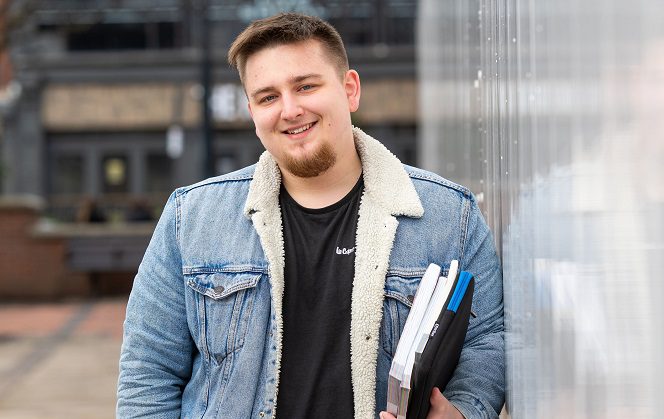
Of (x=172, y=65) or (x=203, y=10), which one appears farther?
(x=172, y=65)

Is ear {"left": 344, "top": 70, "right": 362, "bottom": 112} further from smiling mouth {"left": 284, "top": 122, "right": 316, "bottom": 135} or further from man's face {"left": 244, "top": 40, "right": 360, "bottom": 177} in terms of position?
smiling mouth {"left": 284, "top": 122, "right": 316, "bottom": 135}

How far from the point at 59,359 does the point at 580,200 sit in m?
10.3

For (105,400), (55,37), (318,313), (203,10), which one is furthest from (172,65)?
(318,313)

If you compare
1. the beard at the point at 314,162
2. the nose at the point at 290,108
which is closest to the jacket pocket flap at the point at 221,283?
the beard at the point at 314,162

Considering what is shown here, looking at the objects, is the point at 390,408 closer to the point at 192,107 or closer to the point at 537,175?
the point at 537,175

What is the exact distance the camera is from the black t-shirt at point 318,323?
2389 mm

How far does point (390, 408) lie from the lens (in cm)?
222

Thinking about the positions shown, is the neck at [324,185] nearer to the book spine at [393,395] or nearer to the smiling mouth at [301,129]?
the smiling mouth at [301,129]

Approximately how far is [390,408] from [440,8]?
4.43 metres

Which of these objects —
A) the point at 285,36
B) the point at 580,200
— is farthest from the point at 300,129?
the point at 580,200

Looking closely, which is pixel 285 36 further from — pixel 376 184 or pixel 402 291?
pixel 402 291

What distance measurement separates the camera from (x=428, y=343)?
2.18 meters

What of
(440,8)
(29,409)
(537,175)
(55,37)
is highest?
(55,37)

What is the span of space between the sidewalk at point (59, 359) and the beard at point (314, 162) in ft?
19.4
